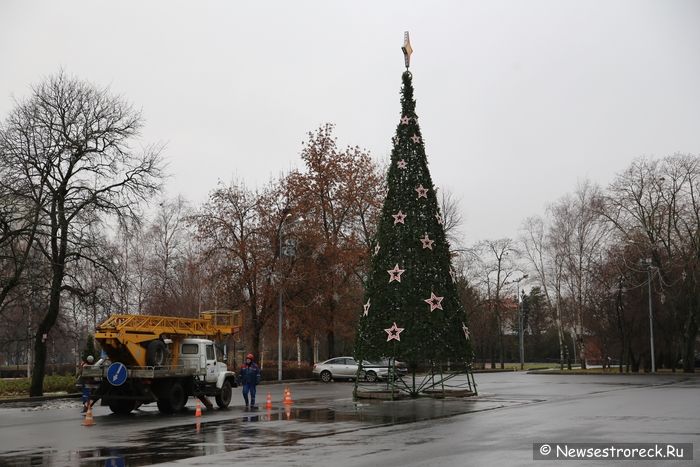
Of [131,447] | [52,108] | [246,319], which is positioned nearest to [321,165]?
[246,319]

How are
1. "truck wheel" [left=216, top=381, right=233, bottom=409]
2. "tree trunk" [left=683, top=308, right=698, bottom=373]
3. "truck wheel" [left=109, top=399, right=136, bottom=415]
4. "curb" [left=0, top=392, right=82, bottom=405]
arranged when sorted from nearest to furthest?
"truck wheel" [left=109, top=399, right=136, bottom=415] < "truck wheel" [left=216, top=381, right=233, bottom=409] < "curb" [left=0, top=392, right=82, bottom=405] < "tree trunk" [left=683, top=308, right=698, bottom=373]

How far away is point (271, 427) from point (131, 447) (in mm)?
4487

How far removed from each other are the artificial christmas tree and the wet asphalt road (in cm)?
192

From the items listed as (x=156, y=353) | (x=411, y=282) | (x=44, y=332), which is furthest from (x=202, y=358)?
(x=44, y=332)

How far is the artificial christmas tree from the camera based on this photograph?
25812 mm

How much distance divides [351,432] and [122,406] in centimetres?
995

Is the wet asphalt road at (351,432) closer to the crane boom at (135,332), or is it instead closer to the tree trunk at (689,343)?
the crane boom at (135,332)

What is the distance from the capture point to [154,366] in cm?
2256

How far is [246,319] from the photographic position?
163ft

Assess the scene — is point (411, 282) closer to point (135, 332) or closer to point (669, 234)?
point (135, 332)

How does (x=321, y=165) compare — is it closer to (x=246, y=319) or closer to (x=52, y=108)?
(x=246, y=319)

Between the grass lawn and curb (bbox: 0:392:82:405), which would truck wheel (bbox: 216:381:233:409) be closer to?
curb (bbox: 0:392:82:405)

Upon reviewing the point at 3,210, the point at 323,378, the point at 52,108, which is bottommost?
the point at 323,378

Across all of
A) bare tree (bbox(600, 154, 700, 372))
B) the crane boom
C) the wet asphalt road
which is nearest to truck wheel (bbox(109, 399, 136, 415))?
the wet asphalt road
